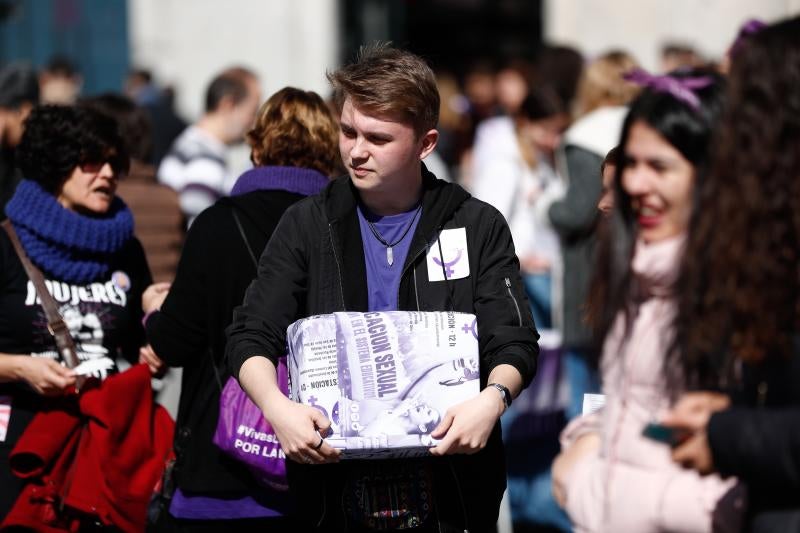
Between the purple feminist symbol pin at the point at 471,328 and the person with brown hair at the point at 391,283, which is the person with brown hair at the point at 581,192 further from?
the purple feminist symbol pin at the point at 471,328

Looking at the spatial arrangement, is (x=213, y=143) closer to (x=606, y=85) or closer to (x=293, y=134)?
(x=606, y=85)

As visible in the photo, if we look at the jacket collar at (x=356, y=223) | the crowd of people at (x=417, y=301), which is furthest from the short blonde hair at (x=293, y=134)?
the jacket collar at (x=356, y=223)

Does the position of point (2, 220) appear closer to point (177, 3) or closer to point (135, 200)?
point (135, 200)

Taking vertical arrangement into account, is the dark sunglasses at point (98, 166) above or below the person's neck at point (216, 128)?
above

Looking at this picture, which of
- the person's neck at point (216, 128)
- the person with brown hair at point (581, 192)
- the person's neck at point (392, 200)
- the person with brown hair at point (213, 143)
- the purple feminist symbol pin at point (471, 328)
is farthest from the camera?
the person's neck at point (216, 128)

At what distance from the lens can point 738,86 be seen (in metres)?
2.55

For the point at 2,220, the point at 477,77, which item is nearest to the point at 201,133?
the point at 2,220

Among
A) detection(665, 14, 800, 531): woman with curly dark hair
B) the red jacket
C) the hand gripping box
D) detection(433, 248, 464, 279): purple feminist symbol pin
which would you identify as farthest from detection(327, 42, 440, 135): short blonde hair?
the red jacket

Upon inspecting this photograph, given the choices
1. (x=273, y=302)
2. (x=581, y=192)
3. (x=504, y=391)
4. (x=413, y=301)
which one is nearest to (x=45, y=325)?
(x=273, y=302)

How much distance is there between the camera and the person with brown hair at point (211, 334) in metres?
3.84

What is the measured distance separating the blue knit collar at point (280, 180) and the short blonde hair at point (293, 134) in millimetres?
66

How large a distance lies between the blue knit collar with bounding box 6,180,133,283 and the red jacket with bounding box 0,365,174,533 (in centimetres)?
39

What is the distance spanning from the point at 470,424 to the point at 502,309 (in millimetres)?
371

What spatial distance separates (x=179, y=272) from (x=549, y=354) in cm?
395
